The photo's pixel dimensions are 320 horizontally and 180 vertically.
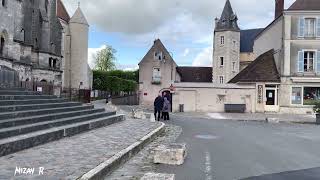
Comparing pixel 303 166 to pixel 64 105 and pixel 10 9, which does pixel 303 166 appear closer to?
pixel 64 105

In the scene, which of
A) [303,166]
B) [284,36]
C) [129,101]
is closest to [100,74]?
[129,101]

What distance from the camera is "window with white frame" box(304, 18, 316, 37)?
42625mm

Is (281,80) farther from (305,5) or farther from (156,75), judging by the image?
(156,75)

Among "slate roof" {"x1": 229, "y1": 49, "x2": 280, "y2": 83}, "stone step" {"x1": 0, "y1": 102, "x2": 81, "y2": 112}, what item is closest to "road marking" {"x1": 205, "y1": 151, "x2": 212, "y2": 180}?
"stone step" {"x1": 0, "y1": 102, "x2": 81, "y2": 112}

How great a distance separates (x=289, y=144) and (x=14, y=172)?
1131 cm

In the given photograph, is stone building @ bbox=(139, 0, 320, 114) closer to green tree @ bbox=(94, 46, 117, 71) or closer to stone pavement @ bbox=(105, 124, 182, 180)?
stone pavement @ bbox=(105, 124, 182, 180)

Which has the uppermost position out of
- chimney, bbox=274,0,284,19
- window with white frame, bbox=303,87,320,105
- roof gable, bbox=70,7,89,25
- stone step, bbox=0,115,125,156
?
roof gable, bbox=70,7,89,25

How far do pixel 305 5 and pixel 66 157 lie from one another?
3771 centimetres

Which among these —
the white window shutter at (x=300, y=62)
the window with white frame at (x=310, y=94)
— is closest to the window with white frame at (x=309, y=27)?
the white window shutter at (x=300, y=62)

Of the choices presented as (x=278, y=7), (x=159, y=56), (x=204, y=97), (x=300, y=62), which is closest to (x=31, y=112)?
(x=204, y=97)

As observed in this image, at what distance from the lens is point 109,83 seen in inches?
2685

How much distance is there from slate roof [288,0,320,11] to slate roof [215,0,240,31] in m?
22.3

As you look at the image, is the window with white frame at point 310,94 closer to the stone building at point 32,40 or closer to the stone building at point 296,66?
the stone building at point 296,66

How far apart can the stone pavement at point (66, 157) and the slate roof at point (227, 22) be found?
53523 millimetres
